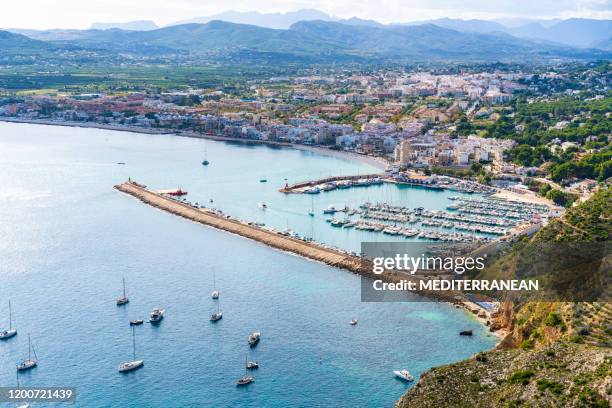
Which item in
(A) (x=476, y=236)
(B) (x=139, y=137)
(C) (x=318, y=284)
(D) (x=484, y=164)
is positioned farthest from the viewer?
(B) (x=139, y=137)

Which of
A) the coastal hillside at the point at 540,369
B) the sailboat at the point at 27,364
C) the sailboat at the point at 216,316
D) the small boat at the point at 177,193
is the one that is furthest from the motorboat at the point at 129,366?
the small boat at the point at 177,193

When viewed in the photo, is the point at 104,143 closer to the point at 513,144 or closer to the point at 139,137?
the point at 139,137

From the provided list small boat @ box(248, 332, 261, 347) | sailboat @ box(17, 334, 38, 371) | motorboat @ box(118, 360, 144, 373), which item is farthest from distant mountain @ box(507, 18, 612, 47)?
sailboat @ box(17, 334, 38, 371)

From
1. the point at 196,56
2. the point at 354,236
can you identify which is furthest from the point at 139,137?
the point at 196,56

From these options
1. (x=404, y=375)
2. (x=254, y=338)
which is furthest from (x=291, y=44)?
(x=404, y=375)

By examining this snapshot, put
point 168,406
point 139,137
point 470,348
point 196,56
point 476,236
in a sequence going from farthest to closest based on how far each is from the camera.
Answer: point 196,56 → point 139,137 → point 476,236 → point 470,348 → point 168,406

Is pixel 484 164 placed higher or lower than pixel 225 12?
lower
